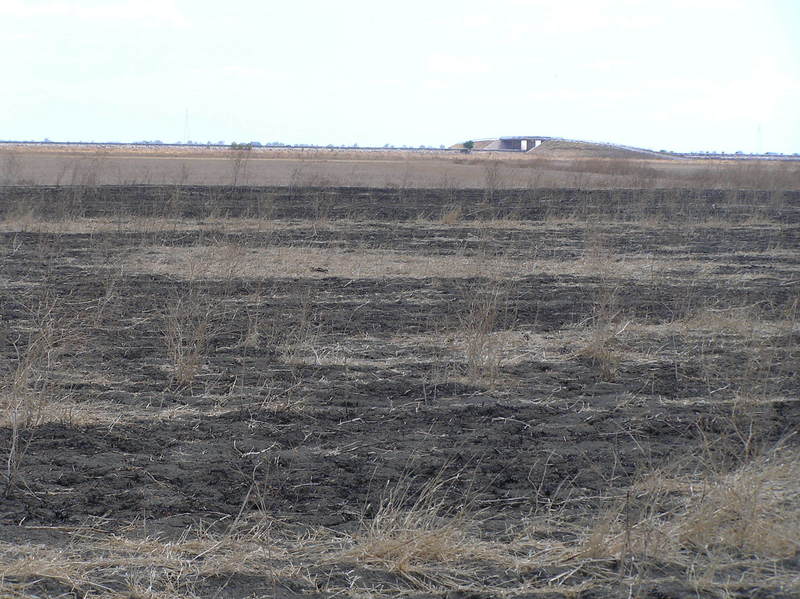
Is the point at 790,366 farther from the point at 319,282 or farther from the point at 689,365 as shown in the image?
the point at 319,282

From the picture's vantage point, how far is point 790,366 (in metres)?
7.78

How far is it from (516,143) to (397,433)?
477 ft

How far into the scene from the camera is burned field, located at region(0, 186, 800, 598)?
427 cm

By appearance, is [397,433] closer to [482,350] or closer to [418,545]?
[418,545]

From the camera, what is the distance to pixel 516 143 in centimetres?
A: 14800

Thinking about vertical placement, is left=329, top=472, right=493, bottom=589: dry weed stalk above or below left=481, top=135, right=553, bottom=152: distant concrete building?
below

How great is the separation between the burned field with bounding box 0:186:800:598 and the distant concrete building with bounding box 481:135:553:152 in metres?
128

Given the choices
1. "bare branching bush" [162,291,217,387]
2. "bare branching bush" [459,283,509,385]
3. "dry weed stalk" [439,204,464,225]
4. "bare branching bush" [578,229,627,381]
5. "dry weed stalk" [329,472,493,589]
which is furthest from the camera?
"dry weed stalk" [439,204,464,225]

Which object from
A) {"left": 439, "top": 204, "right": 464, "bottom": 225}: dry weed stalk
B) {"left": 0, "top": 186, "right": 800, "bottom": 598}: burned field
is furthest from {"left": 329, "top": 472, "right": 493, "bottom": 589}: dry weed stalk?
{"left": 439, "top": 204, "right": 464, "bottom": 225}: dry weed stalk

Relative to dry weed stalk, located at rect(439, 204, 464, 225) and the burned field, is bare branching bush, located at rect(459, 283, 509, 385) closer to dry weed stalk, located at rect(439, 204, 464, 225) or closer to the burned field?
the burned field

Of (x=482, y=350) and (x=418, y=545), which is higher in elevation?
(x=482, y=350)

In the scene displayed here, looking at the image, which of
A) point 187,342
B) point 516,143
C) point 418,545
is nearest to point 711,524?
point 418,545

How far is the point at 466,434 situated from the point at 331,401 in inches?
47.9

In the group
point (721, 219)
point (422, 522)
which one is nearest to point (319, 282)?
point (422, 522)
